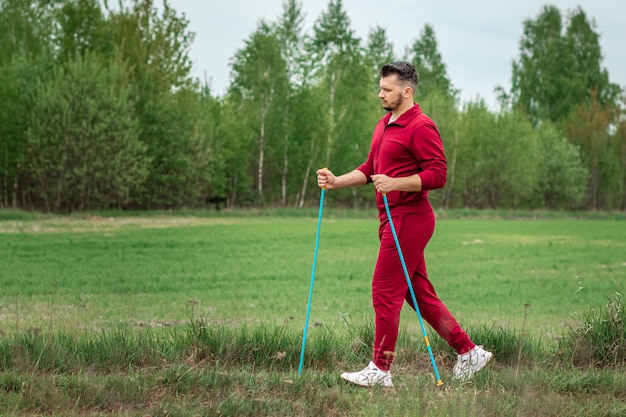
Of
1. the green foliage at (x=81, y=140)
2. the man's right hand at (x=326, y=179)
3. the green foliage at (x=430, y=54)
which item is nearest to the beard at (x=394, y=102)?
the man's right hand at (x=326, y=179)

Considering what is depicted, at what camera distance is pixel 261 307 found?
44.2 ft

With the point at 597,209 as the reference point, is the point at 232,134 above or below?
above

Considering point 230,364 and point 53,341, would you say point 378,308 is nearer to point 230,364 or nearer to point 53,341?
point 230,364

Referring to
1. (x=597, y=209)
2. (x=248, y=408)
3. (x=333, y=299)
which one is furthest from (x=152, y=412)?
(x=597, y=209)

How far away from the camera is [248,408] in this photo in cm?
506

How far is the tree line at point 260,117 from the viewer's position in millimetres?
39656

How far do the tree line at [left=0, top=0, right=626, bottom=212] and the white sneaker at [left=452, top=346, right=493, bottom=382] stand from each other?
34844 mm

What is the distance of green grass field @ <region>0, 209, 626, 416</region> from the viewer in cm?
532

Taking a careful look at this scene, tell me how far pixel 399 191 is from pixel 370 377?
4.53 feet

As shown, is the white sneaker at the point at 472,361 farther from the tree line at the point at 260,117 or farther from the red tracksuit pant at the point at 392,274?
the tree line at the point at 260,117

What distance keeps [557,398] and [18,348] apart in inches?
152

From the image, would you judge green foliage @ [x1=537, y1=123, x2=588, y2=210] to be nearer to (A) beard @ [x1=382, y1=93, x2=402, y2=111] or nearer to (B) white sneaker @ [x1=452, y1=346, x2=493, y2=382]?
(B) white sneaker @ [x1=452, y1=346, x2=493, y2=382]

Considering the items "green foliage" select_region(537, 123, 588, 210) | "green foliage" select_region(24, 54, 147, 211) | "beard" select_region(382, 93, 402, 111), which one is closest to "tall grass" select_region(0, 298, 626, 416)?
"beard" select_region(382, 93, 402, 111)

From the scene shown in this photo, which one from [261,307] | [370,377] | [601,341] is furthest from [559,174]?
[370,377]
